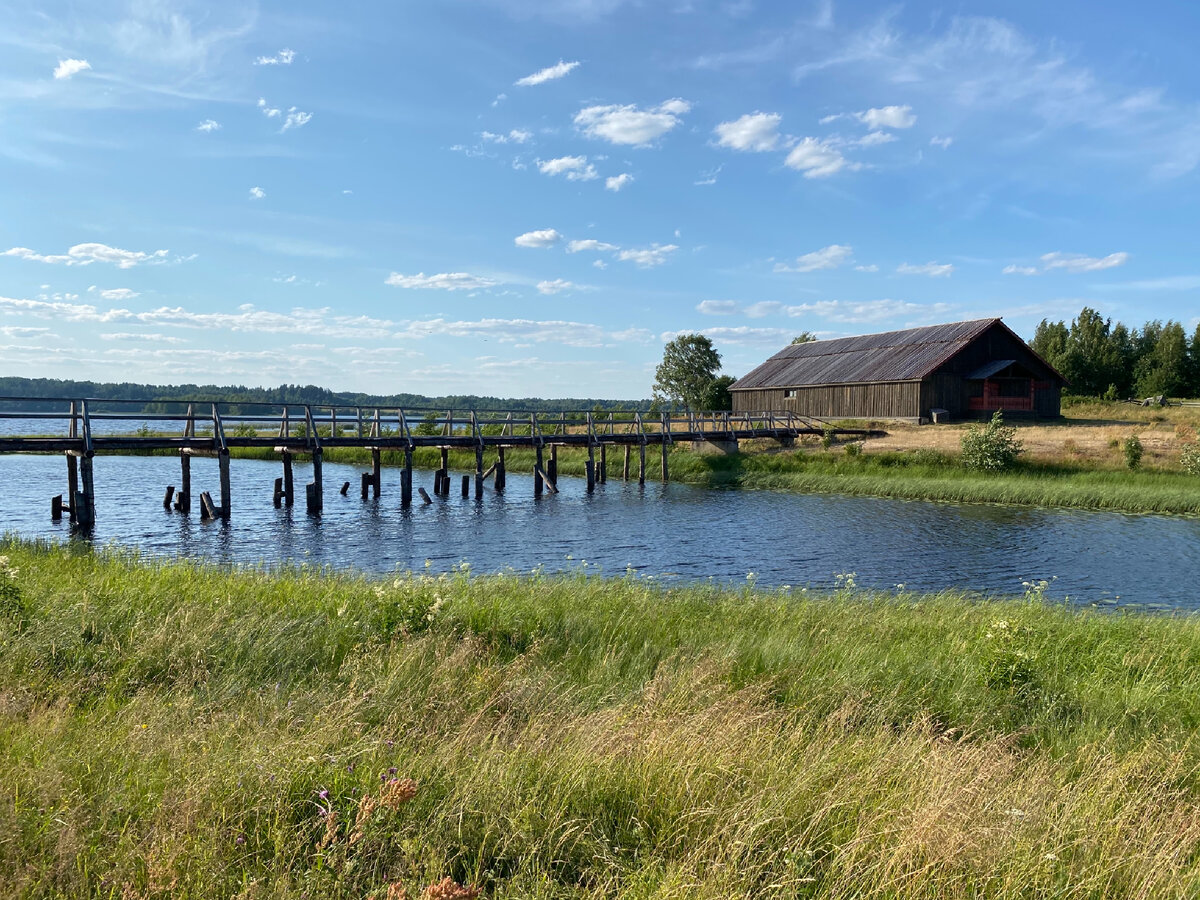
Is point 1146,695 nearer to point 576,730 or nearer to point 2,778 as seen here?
point 576,730

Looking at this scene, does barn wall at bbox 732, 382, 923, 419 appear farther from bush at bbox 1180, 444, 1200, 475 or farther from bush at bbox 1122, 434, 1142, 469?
bush at bbox 1180, 444, 1200, 475

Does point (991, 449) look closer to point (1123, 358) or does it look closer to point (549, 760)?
Answer: point (549, 760)

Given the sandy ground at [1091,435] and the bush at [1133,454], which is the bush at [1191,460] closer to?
the sandy ground at [1091,435]

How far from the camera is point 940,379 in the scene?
2010 inches

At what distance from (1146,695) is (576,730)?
7049 mm

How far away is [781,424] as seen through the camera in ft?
173

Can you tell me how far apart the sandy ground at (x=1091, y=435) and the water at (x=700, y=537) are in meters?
9.20

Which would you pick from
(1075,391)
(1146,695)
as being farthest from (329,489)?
(1075,391)

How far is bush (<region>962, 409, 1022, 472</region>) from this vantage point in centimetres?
3669

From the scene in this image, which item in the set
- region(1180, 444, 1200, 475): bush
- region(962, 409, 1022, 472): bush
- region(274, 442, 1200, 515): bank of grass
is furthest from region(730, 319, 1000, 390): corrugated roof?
region(1180, 444, 1200, 475): bush

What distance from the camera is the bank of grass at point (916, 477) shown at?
102 feet

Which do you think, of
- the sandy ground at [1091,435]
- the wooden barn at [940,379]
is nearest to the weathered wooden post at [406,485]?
the sandy ground at [1091,435]

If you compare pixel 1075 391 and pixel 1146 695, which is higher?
pixel 1075 391

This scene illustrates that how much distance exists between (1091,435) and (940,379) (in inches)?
411
